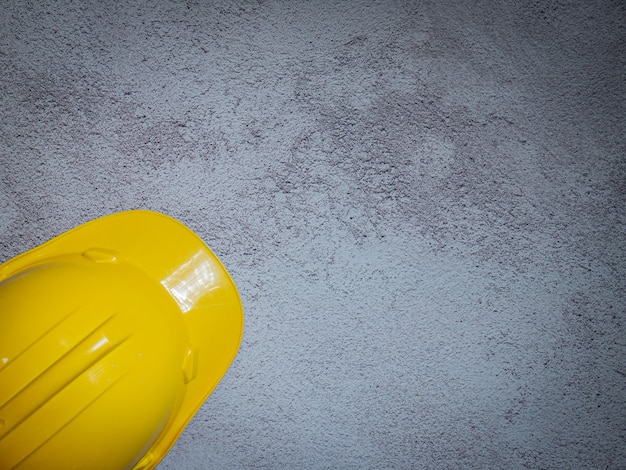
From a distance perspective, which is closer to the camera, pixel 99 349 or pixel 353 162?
pixel 99 349

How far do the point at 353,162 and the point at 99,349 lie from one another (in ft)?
2.65

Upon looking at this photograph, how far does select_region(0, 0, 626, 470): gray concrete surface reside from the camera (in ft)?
4.03

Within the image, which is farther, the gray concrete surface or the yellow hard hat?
the gray concrete surface

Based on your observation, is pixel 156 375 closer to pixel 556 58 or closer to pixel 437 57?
pixel 437 57

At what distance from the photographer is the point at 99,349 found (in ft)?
2.54

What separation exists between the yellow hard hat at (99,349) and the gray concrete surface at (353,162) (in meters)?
0.22

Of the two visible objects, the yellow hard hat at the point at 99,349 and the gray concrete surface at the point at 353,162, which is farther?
the gray concrete surface at the point at 353,162

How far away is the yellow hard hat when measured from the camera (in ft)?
2.39

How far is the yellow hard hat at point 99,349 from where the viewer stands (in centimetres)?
73

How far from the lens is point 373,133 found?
4.06 ft

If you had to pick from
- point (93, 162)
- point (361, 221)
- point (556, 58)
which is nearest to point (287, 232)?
point (361, 221)

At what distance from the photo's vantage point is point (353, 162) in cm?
124

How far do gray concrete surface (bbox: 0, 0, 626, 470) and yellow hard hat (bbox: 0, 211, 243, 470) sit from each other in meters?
0.22

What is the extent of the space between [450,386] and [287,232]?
0.66 meters
